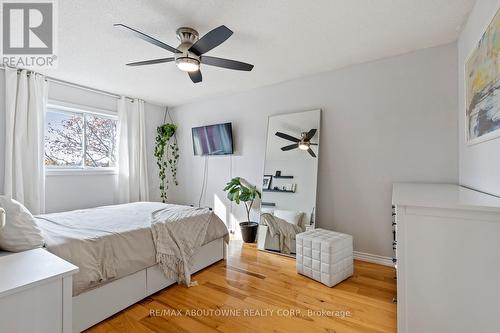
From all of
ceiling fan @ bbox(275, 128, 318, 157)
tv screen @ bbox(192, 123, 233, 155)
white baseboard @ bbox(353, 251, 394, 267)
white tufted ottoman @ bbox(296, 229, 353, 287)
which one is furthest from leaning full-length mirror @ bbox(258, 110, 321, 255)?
tv screen @ bbox(192, 123, 233, 155)

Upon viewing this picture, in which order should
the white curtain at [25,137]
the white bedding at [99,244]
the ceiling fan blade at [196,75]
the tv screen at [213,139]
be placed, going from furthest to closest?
the tv screen at [213,139] → the white curtain at [25,137] → the ceiling fan blade at [196,75] → the white bedding at [99,244]

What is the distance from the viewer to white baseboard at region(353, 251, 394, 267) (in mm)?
2717

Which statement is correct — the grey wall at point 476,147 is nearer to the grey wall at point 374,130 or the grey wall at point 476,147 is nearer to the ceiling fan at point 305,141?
the grey wall at point 374,130

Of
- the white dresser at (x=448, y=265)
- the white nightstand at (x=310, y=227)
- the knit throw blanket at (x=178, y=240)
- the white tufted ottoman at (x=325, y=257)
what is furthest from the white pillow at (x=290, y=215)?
the white dresser at (x=448, y=265)

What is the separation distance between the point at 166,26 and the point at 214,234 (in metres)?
2.16

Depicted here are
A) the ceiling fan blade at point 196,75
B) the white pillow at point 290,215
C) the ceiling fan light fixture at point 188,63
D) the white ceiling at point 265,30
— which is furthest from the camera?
the white pillow at point 290,215

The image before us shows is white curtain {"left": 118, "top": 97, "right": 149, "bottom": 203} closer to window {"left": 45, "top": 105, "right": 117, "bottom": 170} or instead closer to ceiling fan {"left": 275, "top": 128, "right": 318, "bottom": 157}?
window {"left": 45, "top": 105, "right": 117, "bottom": 170}

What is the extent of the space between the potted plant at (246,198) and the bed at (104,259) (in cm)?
120

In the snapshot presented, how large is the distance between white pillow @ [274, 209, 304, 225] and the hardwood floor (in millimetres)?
684

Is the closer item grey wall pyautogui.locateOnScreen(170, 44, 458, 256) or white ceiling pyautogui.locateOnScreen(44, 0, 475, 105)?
white ceiling pyautogui.locateOnScreen(44, 0, 475, 105)

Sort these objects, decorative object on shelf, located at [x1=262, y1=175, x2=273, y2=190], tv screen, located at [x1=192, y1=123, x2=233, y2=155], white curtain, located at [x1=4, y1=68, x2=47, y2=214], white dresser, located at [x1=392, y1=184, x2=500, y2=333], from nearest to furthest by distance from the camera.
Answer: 1. white dresser, located at [x1=392, y1=184, x2=500, y2=333]
2. white curtain, located at [x1=4, y1=68, x2=47, y2=214]
3. decorative object on shelf, located at [x1=262, y1=175, x2=273, y2=190]
4. tv screen, located at [x1=192, y1=123, x2=233, y2=155]

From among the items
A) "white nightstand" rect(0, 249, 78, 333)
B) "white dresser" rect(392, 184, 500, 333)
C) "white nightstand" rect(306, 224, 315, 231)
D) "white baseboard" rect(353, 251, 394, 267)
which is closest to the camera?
"white nightstand" rect(0, 249, 78, 333)

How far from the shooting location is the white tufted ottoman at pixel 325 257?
227 centimetres

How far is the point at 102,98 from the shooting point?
391 cm
